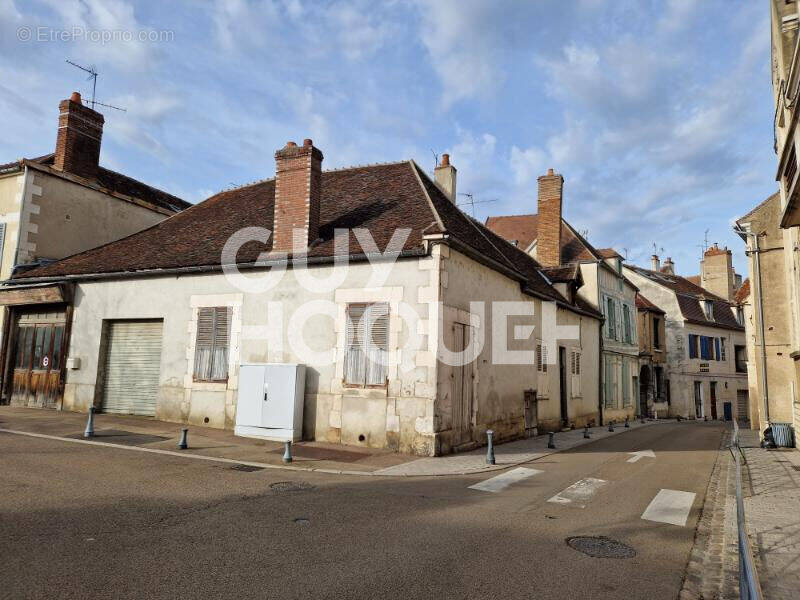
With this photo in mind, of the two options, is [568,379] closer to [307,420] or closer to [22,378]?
[307,420]

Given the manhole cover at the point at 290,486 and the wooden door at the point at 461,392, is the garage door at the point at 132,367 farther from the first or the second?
the wooden door at the point at 461,392

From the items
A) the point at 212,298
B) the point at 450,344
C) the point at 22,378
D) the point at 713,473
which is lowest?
the point at 713,473

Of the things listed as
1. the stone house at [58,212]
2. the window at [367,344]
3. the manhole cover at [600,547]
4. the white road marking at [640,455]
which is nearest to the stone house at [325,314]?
the window at [367,344]

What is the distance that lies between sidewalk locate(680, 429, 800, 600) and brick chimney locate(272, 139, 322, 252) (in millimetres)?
9461

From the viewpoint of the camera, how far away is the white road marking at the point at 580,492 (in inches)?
297

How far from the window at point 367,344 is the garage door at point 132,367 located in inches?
228

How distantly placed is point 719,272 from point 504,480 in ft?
131

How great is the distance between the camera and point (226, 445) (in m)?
10.6

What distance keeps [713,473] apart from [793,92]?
7.24 metres

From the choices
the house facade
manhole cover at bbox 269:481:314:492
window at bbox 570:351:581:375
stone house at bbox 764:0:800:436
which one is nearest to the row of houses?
window at bbox 570:351:581:375

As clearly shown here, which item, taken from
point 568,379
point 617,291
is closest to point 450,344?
point 568,379

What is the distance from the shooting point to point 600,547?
5523 mm

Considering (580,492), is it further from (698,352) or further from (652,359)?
(698,352)

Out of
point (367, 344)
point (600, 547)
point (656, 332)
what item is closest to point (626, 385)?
point (656, 332)
